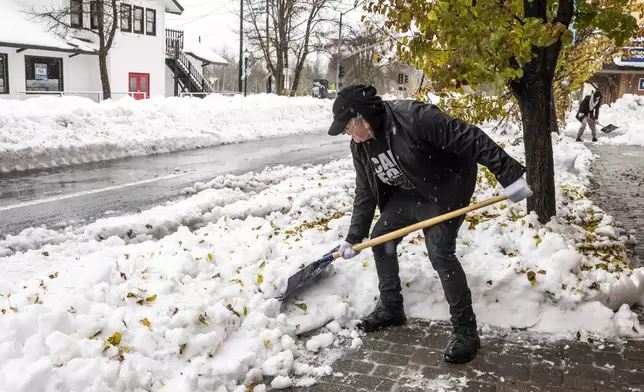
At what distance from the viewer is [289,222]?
655 centimetres

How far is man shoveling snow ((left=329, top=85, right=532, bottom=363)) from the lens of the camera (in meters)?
3.50

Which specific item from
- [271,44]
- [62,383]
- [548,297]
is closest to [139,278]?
[62,383]

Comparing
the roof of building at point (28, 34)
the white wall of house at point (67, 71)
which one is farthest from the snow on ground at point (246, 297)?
the white wall of house at point (67, 71)

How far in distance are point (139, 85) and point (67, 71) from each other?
4216 millimetres

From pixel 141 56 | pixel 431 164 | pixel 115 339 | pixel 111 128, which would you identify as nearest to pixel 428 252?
pixel 431 164

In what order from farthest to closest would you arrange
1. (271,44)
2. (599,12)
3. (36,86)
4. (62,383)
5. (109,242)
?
(271,44), (36,86), (109,242), (599,12), (62,383)

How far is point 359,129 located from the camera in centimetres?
365

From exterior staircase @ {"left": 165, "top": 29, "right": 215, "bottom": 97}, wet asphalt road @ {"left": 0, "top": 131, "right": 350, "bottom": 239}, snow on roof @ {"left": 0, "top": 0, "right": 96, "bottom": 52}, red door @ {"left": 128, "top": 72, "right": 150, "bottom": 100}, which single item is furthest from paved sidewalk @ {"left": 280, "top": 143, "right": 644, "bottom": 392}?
exterior staircase @ {"left": 165, "top": 29, "right": 215, "bottom": 97}

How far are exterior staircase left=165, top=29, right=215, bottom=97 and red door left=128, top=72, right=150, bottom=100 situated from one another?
2832 mm

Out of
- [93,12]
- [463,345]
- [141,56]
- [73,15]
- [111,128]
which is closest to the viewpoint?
[463,345]

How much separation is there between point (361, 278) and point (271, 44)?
3647 cm

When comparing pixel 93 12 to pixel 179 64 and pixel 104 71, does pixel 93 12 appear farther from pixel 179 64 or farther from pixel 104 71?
pixel 179 64

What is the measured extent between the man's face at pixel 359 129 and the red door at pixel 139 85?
30889 millimetres

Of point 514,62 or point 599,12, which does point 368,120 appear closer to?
point 514,62
